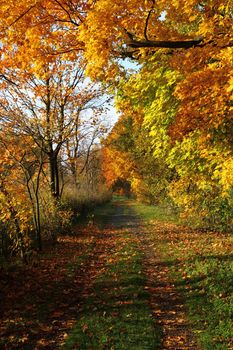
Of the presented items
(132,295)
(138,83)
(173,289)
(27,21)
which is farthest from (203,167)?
(27,21)

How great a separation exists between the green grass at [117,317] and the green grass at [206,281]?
0.92 meters

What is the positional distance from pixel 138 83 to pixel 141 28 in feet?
15.6

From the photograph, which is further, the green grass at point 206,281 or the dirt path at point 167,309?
the green grass at point 206,281

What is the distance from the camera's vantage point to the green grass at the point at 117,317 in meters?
5.79

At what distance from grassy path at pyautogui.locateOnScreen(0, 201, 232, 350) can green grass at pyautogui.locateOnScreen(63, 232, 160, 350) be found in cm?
2

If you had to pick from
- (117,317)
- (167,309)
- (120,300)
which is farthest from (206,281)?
(117,317)

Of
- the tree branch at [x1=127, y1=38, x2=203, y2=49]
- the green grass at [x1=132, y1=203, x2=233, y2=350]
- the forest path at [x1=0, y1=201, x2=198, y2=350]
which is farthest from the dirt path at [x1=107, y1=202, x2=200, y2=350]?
the tree branch at [x1=127, y1=38, x2=203, y2=49]

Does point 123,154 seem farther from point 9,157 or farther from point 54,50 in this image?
point 54,50

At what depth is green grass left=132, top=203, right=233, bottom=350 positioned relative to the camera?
6.07m

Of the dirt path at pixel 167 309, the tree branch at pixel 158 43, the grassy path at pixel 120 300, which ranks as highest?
the tree branch at pixel 158 43

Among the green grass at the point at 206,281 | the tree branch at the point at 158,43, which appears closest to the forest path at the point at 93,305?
the green grass at the point at 206,281

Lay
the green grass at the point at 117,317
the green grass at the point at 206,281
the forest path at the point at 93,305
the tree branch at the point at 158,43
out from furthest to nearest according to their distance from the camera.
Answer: the tree branch at the point at 158,43, the green grass at the point at 206,281, the forest path at the point at 93,305, the green grass at the point at 117,317

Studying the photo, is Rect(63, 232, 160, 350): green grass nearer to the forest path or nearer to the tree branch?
the forest path

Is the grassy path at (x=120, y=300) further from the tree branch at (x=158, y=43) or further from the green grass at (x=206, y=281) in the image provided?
the tree branch at (x=158, y=43)
